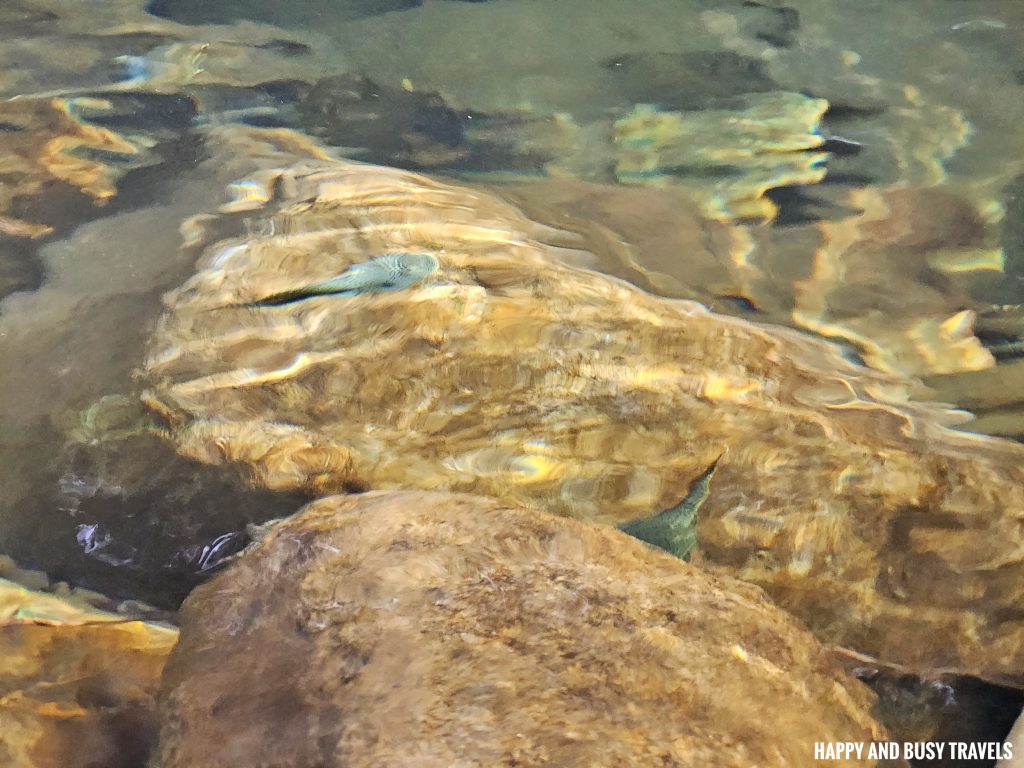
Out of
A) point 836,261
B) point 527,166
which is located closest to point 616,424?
point 836,261

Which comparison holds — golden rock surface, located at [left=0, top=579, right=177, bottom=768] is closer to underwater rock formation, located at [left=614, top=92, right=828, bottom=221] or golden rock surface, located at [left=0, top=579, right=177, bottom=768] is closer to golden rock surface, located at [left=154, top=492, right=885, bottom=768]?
golden rock surface, located at [left=154, top=492, right=885, bottom=768]

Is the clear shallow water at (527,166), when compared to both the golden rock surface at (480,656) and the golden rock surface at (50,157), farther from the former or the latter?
the golden rock surface at (480,656)

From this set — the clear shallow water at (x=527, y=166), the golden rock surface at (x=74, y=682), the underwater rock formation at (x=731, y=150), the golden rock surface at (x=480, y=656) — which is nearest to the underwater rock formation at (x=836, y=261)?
the clear shallow water at (x=527, y=166)

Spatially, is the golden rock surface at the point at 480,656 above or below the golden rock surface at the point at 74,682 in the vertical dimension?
above

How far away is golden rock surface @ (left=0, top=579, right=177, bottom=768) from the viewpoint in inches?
73.9

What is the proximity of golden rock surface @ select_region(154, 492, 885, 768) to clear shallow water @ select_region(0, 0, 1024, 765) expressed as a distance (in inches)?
17.2

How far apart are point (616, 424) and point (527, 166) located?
1.66 m

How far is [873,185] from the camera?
3539mm

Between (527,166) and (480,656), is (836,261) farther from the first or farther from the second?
(480,656)

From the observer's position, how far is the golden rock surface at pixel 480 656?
1.63m

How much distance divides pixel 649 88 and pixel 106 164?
2.78 meters

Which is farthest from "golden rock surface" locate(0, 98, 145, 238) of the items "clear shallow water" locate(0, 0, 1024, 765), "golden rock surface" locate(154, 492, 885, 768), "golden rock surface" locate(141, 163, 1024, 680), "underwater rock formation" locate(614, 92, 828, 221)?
"underwater rock formation" locate(614, 92, 828, 221)

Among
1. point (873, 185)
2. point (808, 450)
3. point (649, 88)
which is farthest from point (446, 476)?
point (649, 88)

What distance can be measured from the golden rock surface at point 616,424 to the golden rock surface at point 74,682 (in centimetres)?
59
